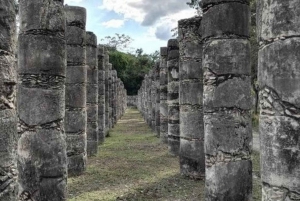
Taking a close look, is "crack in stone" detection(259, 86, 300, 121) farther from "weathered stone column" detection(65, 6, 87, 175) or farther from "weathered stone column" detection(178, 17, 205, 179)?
"weathered stone column" detection(65, 6, 87, 175)

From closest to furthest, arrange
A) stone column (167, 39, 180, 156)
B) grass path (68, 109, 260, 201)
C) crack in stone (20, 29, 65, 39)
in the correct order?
1. crack in stone (20, 29, 65, 39)
2. grass path (68, 109, 260, 201)
3. stone column (167, 39, 180, 156)

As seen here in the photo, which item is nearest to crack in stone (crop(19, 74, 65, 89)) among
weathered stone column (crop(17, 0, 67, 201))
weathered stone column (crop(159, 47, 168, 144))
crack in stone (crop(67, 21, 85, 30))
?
weathered stone column (crop(17, 0, 67, 201))


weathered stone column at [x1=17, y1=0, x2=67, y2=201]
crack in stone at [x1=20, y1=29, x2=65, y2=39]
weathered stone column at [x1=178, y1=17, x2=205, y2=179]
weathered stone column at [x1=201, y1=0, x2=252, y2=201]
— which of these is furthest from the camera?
weathered stone column at [x1=178, y1=17, x2=205, y2=179]

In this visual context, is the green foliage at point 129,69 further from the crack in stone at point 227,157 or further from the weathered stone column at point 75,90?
the crack in stone at point 227,157

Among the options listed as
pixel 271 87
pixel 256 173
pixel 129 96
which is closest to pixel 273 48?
pixel 271 87

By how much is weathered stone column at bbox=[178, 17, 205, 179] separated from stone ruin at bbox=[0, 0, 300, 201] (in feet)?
0.08

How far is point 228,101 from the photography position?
22.1 feet

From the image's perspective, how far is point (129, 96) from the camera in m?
61.9

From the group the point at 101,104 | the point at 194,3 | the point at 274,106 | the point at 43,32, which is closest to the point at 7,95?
the point at 274,106

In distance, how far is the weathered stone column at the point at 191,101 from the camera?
30.5 ft

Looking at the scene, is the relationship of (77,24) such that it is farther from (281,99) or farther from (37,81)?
(281,99)

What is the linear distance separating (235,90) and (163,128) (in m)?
9.69

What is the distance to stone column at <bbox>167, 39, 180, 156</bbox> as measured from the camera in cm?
1315

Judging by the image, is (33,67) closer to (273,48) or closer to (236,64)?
(236,64)
